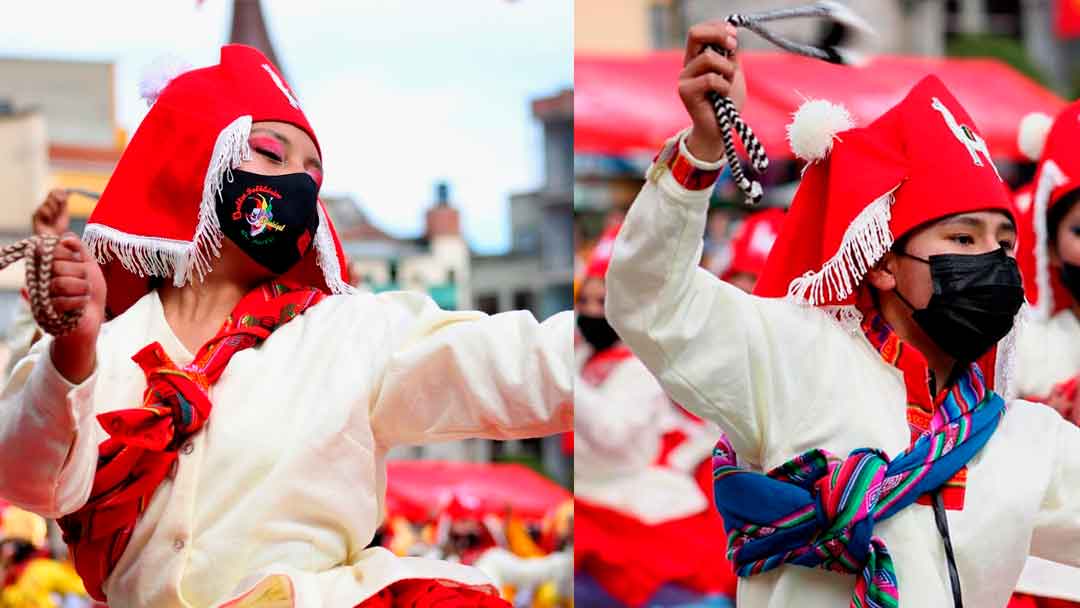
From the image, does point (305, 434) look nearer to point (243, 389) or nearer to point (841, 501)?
point (243, 389)

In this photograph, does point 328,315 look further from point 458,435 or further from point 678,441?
point 678,441

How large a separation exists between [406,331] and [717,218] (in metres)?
6.83

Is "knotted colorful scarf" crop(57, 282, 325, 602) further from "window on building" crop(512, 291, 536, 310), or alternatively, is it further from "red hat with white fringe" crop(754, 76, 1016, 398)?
"window on building" crop(512, 291, 536, 310)

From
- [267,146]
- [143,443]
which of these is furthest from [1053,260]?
[143,443]

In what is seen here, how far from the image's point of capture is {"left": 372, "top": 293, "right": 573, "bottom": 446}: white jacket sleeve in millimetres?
3203

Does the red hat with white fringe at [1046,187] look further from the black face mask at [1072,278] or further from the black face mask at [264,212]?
the black face mask at [264,212]

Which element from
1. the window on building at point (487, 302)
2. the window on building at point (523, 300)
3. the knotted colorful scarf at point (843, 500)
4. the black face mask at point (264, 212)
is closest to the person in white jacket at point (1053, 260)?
the knotted colorful scarf at point (843, 500)

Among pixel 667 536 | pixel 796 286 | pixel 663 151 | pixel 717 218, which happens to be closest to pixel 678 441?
pixel 667 536

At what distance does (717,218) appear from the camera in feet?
32.9

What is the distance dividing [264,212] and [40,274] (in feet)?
2.23

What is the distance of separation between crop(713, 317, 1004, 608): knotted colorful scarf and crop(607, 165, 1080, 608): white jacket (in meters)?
0.04

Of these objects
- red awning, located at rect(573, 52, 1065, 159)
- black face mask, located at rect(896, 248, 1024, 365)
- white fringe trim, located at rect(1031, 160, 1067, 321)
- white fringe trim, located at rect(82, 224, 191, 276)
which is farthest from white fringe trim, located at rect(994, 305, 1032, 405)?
red awning, located at rect(573, 52, 1065, 159)

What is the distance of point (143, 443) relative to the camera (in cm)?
306

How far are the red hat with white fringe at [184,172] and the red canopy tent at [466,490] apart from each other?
6843 millimetres
